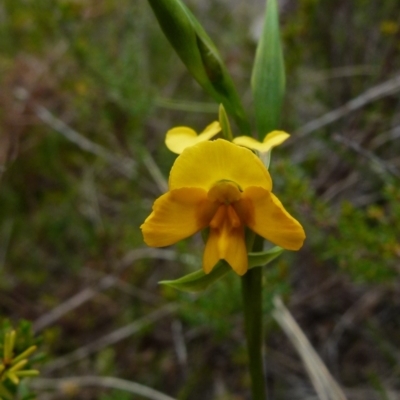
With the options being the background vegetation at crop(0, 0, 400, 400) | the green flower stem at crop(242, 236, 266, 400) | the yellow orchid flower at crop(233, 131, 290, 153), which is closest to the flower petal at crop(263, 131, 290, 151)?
the yellow orchid flower at crop(233, 131, 290, 153)

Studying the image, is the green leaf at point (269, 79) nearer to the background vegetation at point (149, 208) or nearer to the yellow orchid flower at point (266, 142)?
the yellow orchid flower at point (266, 142)

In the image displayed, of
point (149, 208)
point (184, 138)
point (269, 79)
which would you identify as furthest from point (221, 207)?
point (149, 208)

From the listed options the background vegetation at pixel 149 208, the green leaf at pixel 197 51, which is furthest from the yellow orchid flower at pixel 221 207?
the background vegetation at pixel 149 208

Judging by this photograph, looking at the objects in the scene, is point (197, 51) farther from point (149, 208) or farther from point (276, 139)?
point (149, 208)

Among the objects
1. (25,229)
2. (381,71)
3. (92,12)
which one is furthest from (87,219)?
(381,71)

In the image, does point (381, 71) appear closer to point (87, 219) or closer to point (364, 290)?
point (364, 290)

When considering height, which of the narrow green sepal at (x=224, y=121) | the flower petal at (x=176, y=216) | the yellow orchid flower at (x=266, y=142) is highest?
the narrow green sepal at (x=224, y=121)
